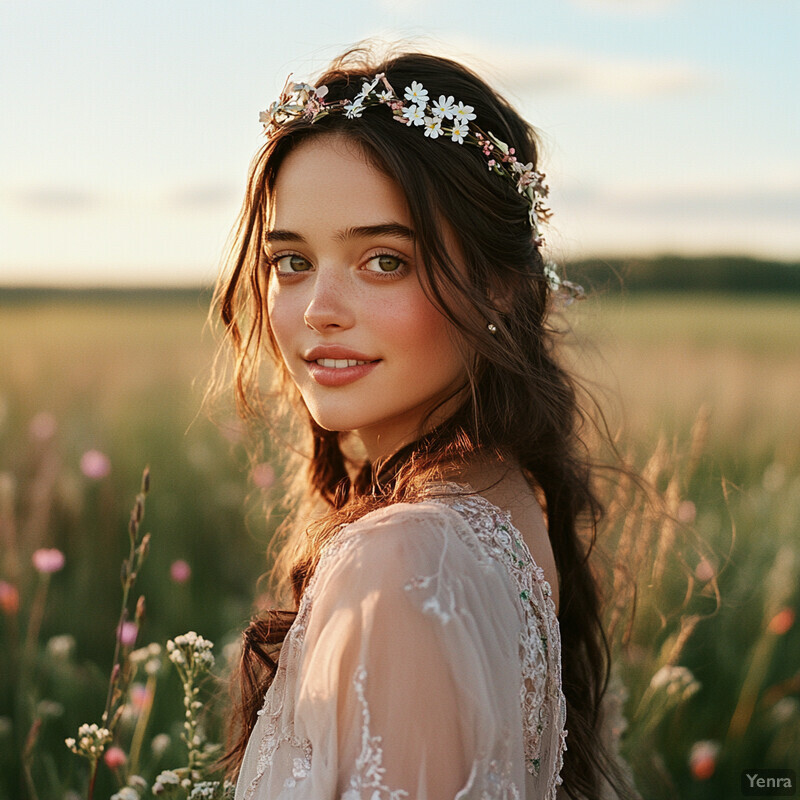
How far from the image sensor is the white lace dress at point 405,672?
1.30 metres

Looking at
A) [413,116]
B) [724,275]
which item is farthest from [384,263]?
[724,275]

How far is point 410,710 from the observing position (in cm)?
129

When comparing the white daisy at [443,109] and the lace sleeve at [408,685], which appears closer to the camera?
the lace sleeve at [408,685]

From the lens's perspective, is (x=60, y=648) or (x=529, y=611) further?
(x=60, y=648)

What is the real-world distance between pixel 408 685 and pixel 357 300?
78 centimetres

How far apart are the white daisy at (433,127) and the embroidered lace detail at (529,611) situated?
29.4 inches

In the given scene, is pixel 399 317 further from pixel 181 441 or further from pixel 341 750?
pixel 181 441

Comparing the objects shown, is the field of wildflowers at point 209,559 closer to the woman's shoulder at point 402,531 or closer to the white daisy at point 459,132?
the woman's shoulder at point 402,531

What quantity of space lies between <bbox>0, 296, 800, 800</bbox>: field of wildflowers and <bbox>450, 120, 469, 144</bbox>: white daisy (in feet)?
2.48

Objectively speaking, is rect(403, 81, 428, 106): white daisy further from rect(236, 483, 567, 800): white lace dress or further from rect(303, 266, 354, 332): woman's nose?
rect(236, 483, 567, 800): white lace dress

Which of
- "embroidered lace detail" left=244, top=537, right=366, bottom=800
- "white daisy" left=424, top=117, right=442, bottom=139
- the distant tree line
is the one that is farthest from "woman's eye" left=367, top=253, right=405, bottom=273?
the distant tree line

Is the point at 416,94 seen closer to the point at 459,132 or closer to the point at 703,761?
the point at 459,132

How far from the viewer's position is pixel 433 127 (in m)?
1.85

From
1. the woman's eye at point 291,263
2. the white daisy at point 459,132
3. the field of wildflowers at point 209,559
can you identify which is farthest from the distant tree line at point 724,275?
the woman's eye at point 291,263
